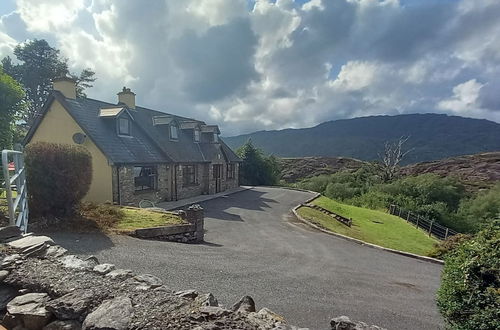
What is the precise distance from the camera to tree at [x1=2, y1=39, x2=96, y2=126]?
1519 inches

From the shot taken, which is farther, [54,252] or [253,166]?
[253,166]

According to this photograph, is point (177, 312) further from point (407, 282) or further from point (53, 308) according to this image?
point (407, 282)

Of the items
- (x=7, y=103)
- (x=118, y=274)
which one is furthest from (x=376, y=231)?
(x=7, y=103)

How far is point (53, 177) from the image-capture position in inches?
369

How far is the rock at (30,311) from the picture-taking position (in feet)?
11.3

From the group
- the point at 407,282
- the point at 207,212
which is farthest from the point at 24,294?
the point at 207,212

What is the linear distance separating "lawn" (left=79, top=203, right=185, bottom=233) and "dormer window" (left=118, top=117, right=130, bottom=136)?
8.69 metres

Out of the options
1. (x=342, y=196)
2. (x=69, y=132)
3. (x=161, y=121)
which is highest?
(x=161, y=121)

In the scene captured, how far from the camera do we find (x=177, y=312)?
10.9 feet

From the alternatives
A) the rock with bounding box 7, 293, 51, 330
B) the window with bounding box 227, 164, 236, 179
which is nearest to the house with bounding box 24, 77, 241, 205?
the window with bounding box 227, 164, 236, 179

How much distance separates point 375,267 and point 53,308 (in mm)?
8954

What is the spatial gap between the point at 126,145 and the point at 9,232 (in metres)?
13.9

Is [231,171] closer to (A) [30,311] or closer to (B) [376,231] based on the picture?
(B) [376,231]

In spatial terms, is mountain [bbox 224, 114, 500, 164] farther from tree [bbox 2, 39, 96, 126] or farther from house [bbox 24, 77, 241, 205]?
house [bbox 24, 77, 241, 205]
